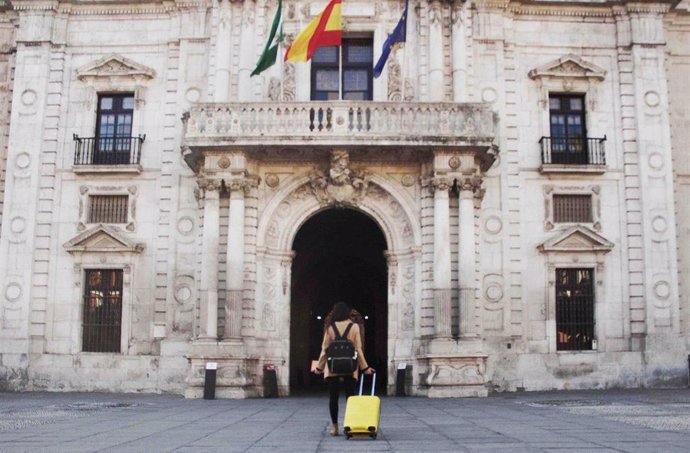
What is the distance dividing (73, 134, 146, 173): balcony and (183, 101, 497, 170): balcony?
131 inches

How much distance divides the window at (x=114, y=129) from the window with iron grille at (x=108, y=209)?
1.19 m

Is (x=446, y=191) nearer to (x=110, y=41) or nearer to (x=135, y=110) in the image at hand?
(x=135, y=110)

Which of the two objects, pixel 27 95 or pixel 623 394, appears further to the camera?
pixel 27 95

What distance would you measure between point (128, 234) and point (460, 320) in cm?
1100

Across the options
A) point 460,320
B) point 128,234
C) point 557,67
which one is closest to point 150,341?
point 128,234

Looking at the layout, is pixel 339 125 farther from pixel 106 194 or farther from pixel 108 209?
pixel 108 209

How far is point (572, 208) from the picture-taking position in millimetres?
26891

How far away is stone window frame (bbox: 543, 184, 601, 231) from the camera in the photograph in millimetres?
26641

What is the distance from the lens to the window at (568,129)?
27.1 meters

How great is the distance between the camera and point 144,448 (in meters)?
10.3

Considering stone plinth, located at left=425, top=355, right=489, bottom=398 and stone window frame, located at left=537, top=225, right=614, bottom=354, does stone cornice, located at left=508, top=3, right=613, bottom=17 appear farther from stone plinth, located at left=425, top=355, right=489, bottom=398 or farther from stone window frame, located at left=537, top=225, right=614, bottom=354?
stone plinth, located at left=425, top=355, right=489, bottom=398

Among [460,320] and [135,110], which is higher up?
[135,110]

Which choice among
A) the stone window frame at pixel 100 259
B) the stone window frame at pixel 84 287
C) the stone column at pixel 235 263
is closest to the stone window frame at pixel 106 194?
the stone window frame at pixel 100 259

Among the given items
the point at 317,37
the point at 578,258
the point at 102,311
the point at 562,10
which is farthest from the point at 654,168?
the point at 102,311
